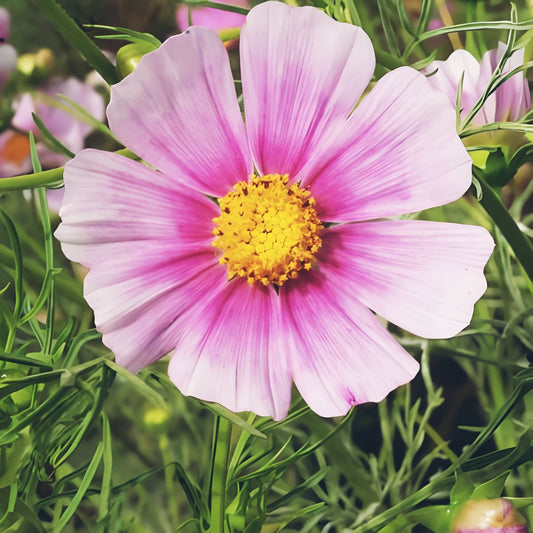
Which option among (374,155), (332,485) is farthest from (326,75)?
(332,485)

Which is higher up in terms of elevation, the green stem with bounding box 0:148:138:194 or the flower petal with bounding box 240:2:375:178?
the green stem with bounding box 0:148:138:194

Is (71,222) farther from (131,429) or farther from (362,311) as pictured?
(131,429)

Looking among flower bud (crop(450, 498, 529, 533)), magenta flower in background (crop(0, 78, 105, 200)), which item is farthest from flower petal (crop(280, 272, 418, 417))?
magenta flower in background (crop(0, 78, 105, 200))

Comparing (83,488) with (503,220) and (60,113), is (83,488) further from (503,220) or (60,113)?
(60,113)

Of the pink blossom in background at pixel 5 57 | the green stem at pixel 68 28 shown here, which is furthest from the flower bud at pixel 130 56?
the pink blossom in background at pixel 5 57

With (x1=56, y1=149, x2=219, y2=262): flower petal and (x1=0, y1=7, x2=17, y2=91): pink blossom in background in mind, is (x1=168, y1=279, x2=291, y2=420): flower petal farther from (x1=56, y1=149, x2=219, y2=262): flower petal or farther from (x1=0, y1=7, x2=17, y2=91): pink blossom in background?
(x1=0, y1=7, x2=17, y2=91): pink blossom in background

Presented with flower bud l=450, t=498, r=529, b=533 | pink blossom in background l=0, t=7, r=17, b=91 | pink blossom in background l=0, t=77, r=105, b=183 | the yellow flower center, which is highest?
pink blossom in background l=0, t=7, r=17, b=91
